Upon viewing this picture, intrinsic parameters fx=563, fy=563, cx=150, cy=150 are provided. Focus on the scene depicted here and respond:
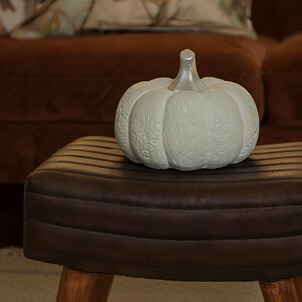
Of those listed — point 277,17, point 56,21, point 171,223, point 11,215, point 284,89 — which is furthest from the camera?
point 277,17

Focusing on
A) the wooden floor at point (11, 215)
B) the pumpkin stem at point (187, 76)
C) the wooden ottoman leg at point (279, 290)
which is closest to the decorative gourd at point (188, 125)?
the pumpkin stem at point (187, 76)

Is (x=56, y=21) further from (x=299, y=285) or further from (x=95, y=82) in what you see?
(x=299, y=285)

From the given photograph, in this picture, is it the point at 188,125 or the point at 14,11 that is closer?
the point at 188,125

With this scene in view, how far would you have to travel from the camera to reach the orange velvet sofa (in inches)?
58.1

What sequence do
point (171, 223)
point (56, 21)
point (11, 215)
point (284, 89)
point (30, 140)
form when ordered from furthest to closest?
point (56, 21)
point (11, 215)
point (30, 140)
point (284, 89)
point (171, 223)

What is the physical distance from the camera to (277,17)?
7.07ft

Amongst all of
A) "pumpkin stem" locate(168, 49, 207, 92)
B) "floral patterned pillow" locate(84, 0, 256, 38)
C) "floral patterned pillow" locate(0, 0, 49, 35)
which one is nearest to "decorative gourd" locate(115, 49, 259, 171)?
"pumpkin stem" locate(168, 49, 207, 92)

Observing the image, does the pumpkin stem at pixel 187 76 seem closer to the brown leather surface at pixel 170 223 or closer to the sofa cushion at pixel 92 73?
the brown leather surface at pixel 170 223

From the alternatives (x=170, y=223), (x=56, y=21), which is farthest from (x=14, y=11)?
(x=170, y=223)

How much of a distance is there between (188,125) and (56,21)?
1172 millimetres

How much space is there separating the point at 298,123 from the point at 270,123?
0.24 ft

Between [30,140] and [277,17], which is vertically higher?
[277,17]

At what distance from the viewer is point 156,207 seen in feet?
2.52

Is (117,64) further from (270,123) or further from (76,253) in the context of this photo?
(76,253)
